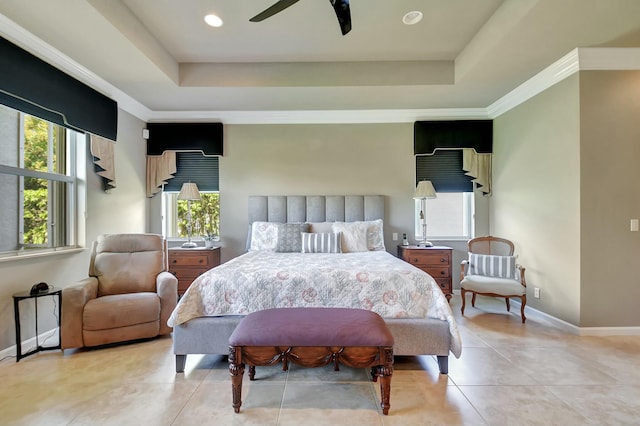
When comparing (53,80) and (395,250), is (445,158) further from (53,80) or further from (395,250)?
(53,80)

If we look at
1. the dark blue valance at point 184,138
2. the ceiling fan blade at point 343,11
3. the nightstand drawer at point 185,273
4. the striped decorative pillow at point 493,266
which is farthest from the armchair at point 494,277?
the dark blue valance at point 184,138

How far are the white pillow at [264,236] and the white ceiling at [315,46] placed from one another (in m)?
1.73

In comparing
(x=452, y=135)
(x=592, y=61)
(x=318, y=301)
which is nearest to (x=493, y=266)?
(x=452, y=135)

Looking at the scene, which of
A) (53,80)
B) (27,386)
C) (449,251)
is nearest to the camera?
(27,386)

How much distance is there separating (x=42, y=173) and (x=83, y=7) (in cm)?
175

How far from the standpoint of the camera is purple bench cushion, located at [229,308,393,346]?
1.77 meters

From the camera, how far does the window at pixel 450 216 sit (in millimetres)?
4695

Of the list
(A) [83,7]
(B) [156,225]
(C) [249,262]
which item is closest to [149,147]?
(B) [156,225]

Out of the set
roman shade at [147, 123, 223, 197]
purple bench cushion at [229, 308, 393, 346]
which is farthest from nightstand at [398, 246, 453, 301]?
roman shade at [147, 123, 223, 197]

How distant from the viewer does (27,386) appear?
2.14m

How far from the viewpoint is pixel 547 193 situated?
3418 mm

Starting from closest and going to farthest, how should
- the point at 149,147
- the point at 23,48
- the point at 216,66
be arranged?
the point at 23,48 → the point at 216,66 → the point at 149,147

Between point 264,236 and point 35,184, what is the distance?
8.14 ft

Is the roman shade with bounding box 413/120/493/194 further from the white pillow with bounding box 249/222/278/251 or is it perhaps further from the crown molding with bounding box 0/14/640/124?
the white pillow with bounding box 249/222/278/251
